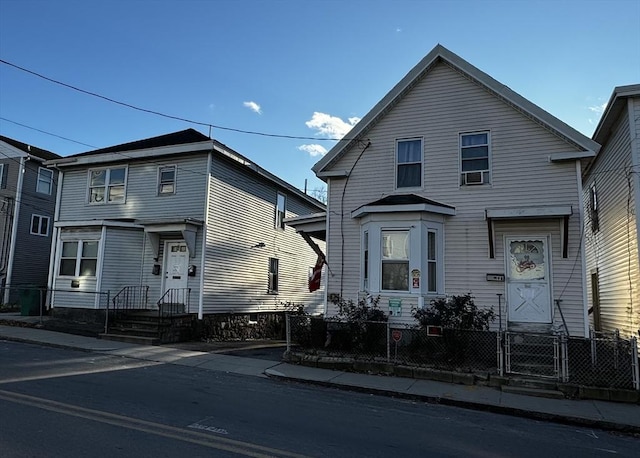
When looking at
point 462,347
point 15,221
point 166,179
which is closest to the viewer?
point 462,347

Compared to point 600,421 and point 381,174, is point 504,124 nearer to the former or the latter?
point 381,174

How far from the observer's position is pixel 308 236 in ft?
50.4

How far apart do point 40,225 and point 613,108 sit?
1001 inches

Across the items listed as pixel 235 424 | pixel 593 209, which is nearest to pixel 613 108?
pixel 593 209

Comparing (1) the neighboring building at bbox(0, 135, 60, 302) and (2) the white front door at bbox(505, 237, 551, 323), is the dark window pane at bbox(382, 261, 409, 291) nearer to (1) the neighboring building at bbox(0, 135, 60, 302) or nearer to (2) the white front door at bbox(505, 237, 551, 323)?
(2) the white front door at bbox(505, 237, 551, 323)

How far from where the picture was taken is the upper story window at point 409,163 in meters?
13.4

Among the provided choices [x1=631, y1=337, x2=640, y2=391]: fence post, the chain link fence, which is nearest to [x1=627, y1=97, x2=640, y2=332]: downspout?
the chain link fence

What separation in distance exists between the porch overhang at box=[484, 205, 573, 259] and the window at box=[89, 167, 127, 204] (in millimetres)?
13185

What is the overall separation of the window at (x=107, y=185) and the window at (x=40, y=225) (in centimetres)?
801

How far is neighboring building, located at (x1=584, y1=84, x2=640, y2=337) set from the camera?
11.0m

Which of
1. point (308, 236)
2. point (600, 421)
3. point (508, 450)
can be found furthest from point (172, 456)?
point (308, 236)

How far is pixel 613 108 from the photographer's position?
458 inches

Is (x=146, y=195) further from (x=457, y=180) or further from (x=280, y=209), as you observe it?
(x=457, y=180)

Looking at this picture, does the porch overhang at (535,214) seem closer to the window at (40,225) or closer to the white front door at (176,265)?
the white front door at (176,265)
